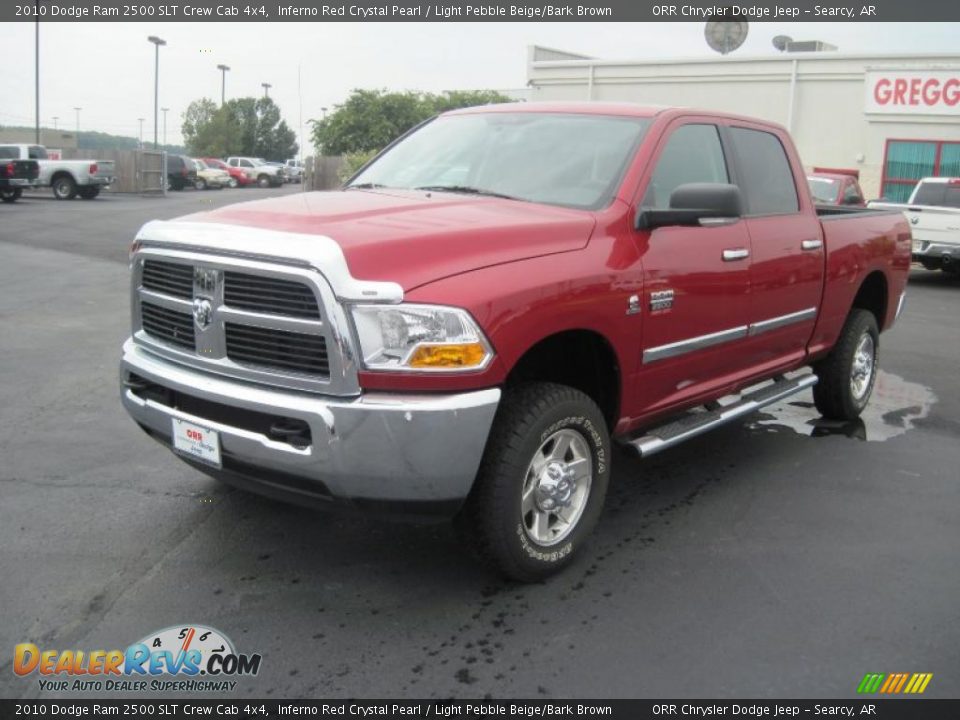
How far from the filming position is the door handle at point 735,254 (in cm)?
470

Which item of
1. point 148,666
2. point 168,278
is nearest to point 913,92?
point 168,278

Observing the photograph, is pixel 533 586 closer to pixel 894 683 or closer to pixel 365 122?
pixel 894 683

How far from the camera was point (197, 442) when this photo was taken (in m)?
3.63

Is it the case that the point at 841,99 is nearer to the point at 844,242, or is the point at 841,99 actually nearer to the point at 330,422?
the point at 844,242

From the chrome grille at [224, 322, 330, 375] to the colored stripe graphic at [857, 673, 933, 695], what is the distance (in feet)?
6.97

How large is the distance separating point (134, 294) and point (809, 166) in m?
25.7

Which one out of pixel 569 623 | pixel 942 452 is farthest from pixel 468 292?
pixel 942 452

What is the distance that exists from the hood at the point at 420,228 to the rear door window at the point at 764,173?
1565 millimetres

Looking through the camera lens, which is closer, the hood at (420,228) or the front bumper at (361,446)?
the front bumper at (361,446)

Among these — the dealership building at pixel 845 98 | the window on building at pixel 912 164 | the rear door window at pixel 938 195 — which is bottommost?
the rear door window at pixel 938 195

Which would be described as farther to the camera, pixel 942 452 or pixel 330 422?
pixel 942 452

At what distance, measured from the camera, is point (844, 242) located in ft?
19.4

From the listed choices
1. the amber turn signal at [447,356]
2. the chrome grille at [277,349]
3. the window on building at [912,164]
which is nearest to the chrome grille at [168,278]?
the chrome grille at [277,349]

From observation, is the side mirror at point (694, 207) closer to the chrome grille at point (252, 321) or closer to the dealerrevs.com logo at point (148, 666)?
the chrome grille at point (252, 321)
